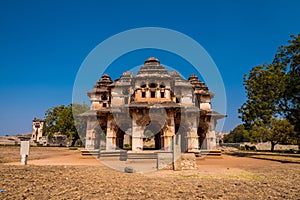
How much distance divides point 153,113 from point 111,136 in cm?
530

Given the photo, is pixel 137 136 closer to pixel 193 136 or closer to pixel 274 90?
pixel 193 136

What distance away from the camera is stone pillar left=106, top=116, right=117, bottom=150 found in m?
21.4

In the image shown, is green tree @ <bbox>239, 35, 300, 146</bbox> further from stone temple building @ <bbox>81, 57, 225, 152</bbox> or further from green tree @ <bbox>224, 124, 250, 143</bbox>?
green tree @ <bbox>224, 124, 250, 143</bbox>

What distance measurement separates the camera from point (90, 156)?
22875 mm

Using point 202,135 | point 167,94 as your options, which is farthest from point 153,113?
point 202,135

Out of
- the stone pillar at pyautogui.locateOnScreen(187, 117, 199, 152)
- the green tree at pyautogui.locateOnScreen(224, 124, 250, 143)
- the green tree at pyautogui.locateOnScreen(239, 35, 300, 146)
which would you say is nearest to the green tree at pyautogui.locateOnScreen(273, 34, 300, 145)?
the green tree at pyautogui.locateOnScreen(239, 35, 300, 146)

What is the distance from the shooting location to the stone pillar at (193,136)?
2153cm

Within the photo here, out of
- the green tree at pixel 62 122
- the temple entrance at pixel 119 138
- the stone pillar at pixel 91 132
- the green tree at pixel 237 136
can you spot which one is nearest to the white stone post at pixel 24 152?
the temple entrance at pixel 119 138

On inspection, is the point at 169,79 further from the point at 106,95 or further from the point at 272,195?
the point at 272,195

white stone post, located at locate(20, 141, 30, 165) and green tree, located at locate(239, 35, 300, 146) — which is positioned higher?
green tree, located at locate(239, 35, 300, 146)

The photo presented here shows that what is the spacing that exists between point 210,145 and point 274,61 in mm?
11607

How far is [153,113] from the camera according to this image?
19438mm

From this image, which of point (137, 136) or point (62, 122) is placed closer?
point (137, 136)

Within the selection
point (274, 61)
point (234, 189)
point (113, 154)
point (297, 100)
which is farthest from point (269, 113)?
point (234, 189)
